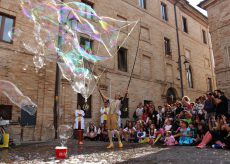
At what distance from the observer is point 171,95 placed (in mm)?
20125

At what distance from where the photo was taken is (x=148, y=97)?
1789cm

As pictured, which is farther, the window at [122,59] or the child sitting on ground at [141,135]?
the window at [122,59]

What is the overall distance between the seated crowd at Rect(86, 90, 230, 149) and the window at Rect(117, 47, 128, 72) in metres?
5.40

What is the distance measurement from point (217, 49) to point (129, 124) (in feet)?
29.9

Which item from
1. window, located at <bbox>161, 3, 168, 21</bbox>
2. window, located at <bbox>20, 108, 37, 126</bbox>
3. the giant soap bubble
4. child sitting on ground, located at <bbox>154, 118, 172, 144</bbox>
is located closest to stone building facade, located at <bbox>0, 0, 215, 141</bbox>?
window, located at <bbox>161, 3, 168, 21</bbox>

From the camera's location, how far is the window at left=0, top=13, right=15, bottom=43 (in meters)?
11.6

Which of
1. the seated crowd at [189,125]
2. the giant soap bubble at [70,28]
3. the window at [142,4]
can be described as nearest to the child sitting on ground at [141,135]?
the seated crowd at [189,125]

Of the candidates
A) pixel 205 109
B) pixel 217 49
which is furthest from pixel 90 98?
pixel 217 49

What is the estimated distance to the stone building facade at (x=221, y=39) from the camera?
15.8m

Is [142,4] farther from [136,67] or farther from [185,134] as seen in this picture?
[185,134]

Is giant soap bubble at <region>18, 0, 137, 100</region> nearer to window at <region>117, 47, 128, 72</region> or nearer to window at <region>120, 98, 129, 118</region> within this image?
window at <region>120, 98, 129, 118</region>

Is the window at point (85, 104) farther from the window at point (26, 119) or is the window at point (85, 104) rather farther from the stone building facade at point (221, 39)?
the stone building facade at point (221, 39)

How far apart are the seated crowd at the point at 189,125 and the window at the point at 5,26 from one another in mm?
6487

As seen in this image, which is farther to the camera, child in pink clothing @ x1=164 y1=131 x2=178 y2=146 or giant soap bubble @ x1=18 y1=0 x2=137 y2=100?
child in pink clothing @ x1=164 y1=131 x2=178 y2=146
